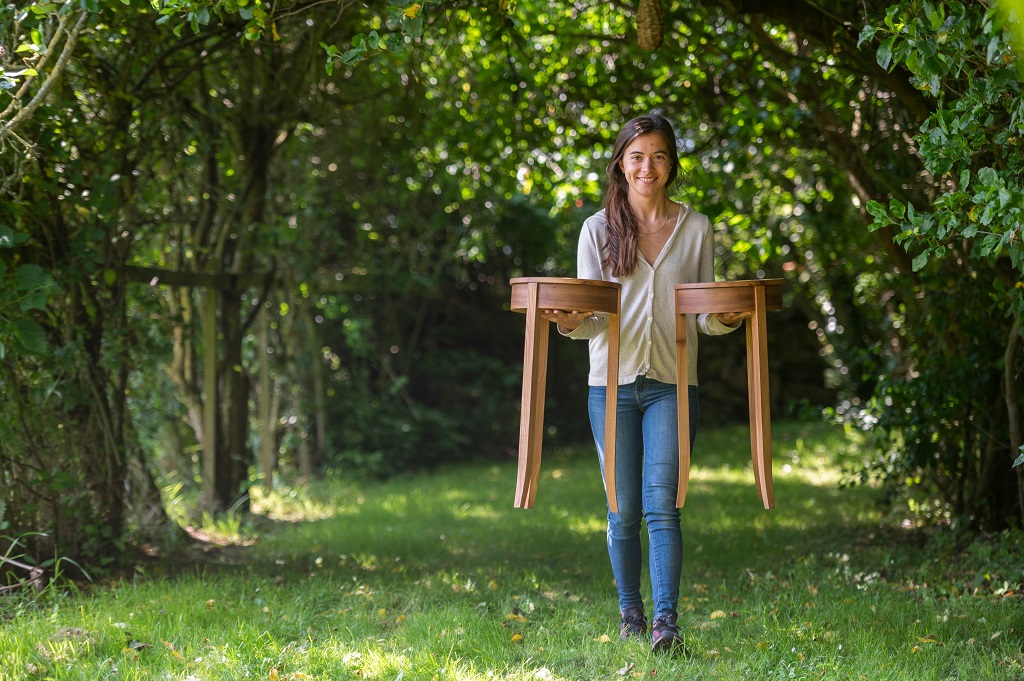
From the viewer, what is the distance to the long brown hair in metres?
3.13

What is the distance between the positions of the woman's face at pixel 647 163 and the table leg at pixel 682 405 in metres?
0.49

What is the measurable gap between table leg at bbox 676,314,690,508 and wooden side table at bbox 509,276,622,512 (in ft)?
0.71

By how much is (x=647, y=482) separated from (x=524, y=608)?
3.15 feet

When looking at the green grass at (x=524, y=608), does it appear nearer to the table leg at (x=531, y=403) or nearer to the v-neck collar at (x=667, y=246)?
the table leg at (x=531, y=403)

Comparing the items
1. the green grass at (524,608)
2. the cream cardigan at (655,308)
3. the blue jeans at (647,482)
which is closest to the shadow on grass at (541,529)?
the green grass at (524,608)

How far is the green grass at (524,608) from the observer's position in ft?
9.70

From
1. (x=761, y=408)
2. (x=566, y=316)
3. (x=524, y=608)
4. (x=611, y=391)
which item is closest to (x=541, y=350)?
(x=566, y=316)

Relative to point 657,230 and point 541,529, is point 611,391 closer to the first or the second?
point 657,230

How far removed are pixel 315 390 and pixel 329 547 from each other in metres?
3.13

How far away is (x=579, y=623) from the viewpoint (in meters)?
3.46

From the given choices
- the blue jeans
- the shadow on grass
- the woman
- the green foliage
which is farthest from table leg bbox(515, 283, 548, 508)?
the shadow on grass

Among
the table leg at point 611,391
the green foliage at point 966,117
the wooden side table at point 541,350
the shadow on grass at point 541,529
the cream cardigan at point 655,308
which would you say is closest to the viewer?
the green foliage at point 966,117

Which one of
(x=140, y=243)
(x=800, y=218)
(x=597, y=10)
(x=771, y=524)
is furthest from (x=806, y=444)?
(x=140, y=243)

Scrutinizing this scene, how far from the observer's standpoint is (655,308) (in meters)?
3.11
